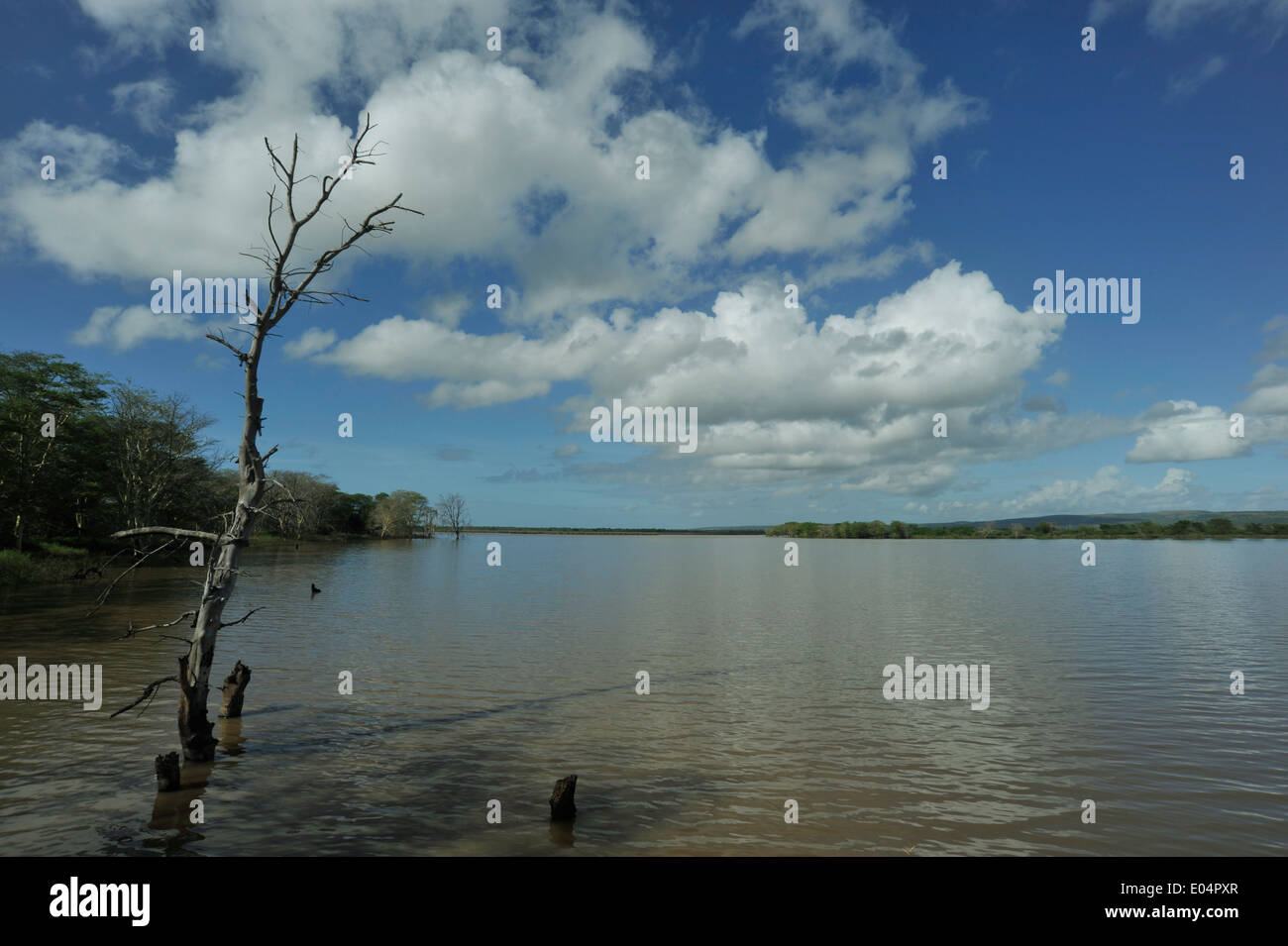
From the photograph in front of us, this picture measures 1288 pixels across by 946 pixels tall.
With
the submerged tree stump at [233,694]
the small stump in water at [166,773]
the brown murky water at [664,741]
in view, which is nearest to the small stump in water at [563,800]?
the brown murky water at [664,741]

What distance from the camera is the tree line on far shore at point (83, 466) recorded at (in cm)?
4394

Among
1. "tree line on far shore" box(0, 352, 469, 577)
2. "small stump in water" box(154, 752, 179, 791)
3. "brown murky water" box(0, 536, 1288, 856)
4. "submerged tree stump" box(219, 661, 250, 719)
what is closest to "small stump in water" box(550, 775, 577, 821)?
"brown murky water" box(0, 536, 1288, 856)

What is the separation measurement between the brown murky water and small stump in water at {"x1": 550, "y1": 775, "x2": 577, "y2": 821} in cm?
32

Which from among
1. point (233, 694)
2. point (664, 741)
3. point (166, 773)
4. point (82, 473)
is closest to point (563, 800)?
point (664, 741)

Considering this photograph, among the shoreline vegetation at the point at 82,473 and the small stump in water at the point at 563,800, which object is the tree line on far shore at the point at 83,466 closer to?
the shoreline vegetation at the point at 82,473

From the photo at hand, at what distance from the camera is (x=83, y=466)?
53344 mm

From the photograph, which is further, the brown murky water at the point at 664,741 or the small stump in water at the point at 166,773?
the small stump in water at the point at 166,773

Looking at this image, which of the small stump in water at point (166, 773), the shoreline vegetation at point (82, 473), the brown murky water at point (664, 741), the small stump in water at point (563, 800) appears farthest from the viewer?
the shoreline vegetation at point (82, 473)

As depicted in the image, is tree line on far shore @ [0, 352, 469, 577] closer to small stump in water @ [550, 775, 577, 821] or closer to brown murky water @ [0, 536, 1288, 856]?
brown murky water @ [0, 536, 1288, 856]

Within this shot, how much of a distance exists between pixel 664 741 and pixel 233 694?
1016cm

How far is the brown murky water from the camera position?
1001cm

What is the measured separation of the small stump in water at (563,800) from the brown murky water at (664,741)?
1.06ft

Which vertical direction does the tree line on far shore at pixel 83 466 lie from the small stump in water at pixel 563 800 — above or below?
above
